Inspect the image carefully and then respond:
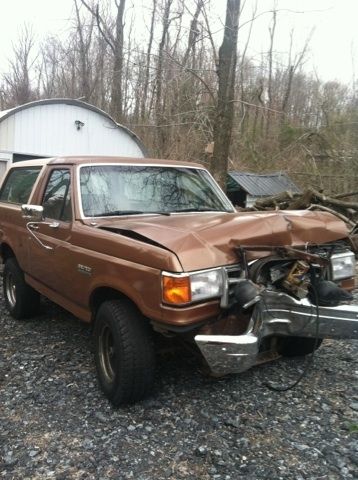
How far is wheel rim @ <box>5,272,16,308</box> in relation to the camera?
19.3 ft

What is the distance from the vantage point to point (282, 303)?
128 inches

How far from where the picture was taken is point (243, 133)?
18.1m

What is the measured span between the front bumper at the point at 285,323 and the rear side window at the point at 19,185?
133 inches

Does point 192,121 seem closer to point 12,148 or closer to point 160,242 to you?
point 12,148

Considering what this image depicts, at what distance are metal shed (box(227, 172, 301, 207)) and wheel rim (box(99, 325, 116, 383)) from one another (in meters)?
9.12

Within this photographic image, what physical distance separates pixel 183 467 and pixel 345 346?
2.58m

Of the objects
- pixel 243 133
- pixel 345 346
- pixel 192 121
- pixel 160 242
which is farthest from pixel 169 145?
pixel 160 242

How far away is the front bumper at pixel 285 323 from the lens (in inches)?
120

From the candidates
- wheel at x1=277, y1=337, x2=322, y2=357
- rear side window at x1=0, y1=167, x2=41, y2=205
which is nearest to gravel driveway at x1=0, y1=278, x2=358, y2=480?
wheel at x1=277, y1=337, x2=322, y2=357

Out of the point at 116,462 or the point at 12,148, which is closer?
the point at 116,462

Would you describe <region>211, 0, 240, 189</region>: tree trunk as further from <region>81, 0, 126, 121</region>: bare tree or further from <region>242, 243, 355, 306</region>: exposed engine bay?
<region>81, 0, 126, 121</region>: bare tree

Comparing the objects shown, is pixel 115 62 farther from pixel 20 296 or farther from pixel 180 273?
pixel 180 273

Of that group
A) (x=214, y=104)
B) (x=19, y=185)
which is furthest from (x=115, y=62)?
(x=19, y=185)

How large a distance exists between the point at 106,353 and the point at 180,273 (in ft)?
4.03
